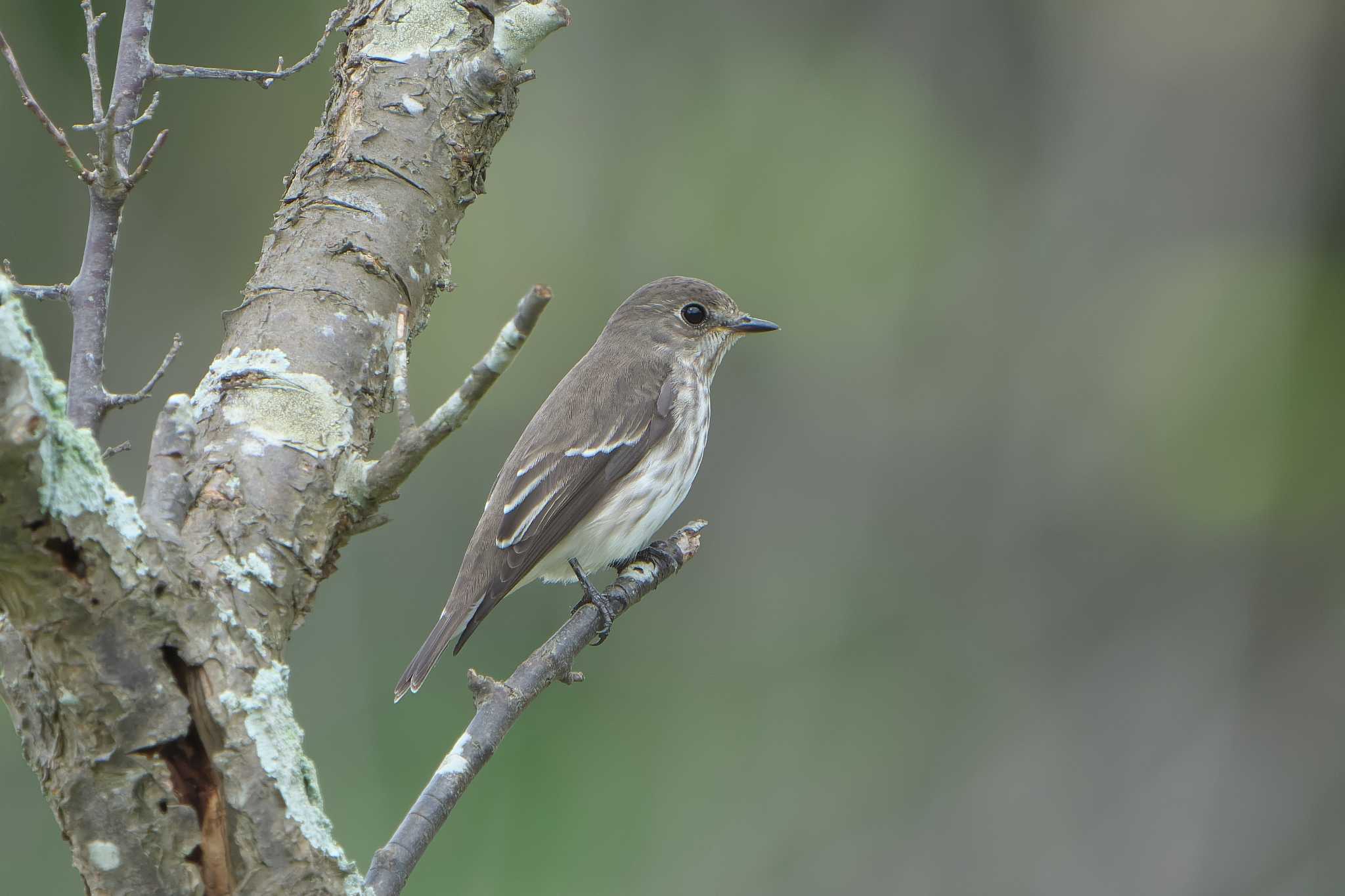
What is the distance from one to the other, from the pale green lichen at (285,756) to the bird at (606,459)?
1.96m

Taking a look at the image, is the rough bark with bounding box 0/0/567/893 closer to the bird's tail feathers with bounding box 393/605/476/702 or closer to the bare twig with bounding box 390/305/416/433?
the bare twig with bounding box 390/305/416/433

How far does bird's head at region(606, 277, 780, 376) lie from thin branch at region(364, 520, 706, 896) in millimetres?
1892

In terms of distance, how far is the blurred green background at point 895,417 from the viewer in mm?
6738

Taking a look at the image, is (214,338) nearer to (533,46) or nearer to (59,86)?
(59,86)

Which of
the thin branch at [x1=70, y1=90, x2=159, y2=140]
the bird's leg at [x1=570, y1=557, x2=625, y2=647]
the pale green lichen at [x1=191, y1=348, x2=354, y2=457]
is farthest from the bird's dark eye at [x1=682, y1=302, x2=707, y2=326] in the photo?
the thin branch at [x1=70, y1=90, x2=159, y2=140]

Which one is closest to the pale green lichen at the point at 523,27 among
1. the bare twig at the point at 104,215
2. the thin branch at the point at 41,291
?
the bare twig at the point at 104,215

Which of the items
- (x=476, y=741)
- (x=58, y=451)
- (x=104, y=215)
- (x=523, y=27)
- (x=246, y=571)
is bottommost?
(x=476, y=741)

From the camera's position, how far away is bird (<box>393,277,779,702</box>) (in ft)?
12.9

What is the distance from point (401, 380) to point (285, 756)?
59cm

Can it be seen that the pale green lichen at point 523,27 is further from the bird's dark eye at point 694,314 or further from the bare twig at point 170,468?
the bird's dark eye at point 694,314

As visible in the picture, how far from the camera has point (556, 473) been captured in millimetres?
4199

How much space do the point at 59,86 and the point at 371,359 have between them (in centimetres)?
551

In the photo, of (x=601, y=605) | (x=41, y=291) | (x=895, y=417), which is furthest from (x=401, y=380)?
(x=895, y=417)

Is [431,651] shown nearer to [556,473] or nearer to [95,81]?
[556,473]
